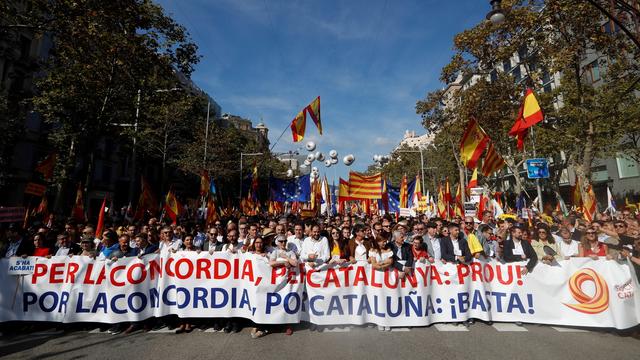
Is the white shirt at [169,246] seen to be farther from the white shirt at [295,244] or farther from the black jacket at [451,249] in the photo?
the black jacket at [451,249]

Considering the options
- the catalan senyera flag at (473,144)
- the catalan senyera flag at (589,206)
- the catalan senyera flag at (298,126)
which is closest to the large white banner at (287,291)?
the catalan senyera flag at (473,144)

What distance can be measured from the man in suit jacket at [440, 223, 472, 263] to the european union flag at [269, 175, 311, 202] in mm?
10965

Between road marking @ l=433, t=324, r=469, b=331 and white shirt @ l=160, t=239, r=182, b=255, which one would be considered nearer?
road marking @ l=433, t=324, r=469, b=331

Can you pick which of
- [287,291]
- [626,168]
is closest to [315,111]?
[287,291]

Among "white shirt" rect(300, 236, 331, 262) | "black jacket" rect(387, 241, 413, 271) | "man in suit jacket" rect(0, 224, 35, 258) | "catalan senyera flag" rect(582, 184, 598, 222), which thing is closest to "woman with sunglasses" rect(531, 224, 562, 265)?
"black jacket" rect(387, 241, 413, 271)

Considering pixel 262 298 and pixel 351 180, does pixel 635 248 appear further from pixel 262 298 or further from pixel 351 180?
pixel 351 180

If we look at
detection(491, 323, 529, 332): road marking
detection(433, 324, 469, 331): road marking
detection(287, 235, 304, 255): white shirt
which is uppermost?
detection(287, 235, 304, 255): white shirt

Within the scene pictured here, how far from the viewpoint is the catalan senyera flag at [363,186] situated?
13092 mm

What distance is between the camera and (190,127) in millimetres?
28344

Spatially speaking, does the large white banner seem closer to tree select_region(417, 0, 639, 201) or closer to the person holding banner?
the person holding banner

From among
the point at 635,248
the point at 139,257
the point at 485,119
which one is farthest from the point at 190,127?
the point at 635,248

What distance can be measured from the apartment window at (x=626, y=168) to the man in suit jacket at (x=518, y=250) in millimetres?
29074

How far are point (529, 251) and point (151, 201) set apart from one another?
11.3 metres

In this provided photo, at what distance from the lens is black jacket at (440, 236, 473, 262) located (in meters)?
6.04
